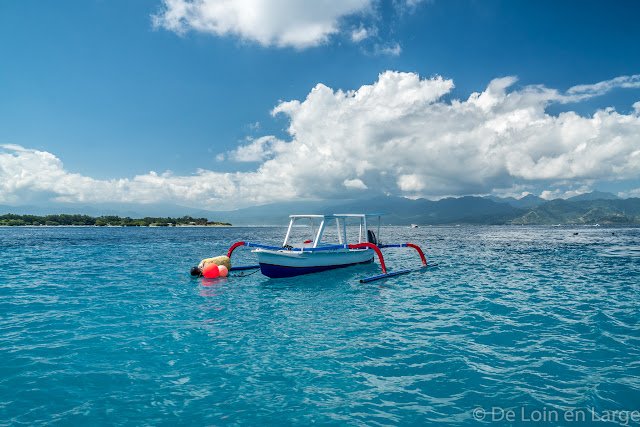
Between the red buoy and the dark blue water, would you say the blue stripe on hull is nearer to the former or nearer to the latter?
the dark blue water

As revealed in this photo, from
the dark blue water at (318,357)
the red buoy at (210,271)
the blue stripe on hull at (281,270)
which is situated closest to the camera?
the dark blue water at (318,357)

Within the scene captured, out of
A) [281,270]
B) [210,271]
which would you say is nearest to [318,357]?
[281,270]

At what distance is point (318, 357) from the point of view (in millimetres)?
9781

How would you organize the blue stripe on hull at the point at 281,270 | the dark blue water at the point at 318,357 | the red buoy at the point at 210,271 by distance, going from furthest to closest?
the red buoy at the point at 210,271 < the blue stripe on hull at the point at 281,270 < the dark blue water at the point at 318,357

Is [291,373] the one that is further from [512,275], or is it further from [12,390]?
[512,275]

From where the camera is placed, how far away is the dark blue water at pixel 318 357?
22.9ft

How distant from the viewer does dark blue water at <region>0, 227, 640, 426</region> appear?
22.9 feet

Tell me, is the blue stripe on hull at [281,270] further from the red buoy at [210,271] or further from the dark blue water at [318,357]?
the red buoy at [210,271]

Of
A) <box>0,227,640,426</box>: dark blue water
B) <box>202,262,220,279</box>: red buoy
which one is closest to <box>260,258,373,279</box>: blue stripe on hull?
<box>0,227,640,426</box>: dark blue water

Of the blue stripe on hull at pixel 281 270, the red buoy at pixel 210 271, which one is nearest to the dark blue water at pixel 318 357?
the blue stripe on hull at pixel 281 270

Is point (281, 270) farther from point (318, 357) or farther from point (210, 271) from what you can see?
point (318, 357)

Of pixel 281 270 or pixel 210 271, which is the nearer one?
pixel 281 270

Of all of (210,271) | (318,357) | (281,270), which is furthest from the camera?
(210,271)

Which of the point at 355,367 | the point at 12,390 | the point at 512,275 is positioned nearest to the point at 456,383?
the point at 355,367
